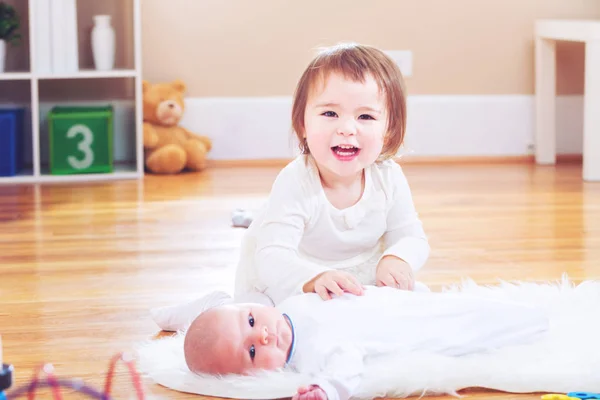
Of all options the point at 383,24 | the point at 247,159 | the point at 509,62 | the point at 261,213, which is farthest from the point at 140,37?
the point at 261,213

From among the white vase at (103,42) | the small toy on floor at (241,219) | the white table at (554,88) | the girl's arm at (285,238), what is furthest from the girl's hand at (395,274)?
the white vase at (103,42)

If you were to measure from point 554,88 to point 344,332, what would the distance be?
2437 mm

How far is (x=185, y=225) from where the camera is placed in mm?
2506

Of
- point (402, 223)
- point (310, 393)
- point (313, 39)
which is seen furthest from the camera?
point (313, 39)

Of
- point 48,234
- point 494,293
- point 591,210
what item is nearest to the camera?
point 494,293

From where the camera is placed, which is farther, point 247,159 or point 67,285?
point 247,159

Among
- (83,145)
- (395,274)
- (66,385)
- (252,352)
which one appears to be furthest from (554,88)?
(66,385)

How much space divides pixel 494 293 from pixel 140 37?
1900 millimetres

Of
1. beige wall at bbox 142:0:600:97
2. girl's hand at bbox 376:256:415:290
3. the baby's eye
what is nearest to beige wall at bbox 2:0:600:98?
beige wall at bbox 142:0:600:97

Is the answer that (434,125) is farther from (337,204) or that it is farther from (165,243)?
(337,204)

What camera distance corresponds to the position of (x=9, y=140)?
10.2 ft

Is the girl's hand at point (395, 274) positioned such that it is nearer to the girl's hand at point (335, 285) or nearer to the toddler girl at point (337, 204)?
the toddler girl at point (337, 204)

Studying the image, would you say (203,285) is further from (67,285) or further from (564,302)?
(564,302)

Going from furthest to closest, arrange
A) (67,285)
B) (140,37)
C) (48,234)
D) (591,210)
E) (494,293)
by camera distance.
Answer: (140,37)
(591,210)
(48,234)
(67,285)
(494,293)
